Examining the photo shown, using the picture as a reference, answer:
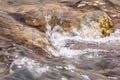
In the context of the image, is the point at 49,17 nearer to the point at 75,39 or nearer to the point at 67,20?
the point at 67,20

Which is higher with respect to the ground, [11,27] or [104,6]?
[11,27]

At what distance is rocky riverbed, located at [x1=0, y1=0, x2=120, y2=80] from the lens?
16.3ft

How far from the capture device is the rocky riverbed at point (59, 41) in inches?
195

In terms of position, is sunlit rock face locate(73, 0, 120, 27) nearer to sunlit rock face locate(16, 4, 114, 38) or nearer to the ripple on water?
sunlit rock face locate(16, 4, 114, 38)

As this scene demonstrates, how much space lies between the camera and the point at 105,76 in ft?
18.5

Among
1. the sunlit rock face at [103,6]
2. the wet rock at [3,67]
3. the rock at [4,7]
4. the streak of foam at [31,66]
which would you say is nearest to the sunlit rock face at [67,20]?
the rock at [4,7]

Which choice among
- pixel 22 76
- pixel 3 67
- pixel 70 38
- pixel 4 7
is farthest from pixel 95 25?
pixel 22 76

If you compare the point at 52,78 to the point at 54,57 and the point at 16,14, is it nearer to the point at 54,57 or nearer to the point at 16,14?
the point at 54,57

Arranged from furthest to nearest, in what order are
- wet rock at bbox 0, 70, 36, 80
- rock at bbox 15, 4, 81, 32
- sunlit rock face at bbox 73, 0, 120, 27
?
sunlit rock face at bbox 73, 0, 120, 27 → rock at bbox 15, 4, 81, 32 → wet rock at bbox 0, 70, 36, 80

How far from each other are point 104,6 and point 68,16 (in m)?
2.19

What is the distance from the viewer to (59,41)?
8023mm

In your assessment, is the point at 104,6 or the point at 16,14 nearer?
the point at 16,14

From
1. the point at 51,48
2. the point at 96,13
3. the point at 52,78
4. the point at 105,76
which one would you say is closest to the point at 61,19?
the point at 96,13

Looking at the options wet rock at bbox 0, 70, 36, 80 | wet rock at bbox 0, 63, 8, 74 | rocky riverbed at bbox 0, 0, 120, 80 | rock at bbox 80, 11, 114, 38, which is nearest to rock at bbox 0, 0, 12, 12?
rocky riverbed at bbox 0, 0, 120, 80
